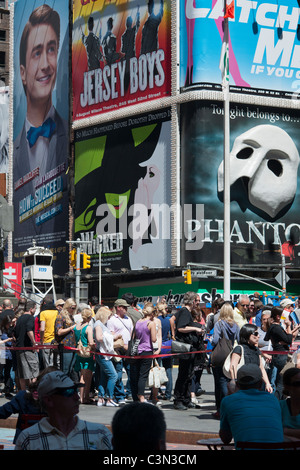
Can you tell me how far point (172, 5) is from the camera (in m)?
53.9

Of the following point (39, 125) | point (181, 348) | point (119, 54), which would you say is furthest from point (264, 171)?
point (181, 348)

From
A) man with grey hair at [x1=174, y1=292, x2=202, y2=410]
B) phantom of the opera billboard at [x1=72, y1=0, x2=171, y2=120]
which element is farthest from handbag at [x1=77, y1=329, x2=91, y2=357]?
phantom of the opera billboard at [x1=72, y1=0, x2=171, y2=120]

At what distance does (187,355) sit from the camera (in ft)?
Result: 54.4

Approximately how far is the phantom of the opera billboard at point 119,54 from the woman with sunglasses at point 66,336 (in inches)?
1483

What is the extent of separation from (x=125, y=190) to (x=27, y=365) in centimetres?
3910

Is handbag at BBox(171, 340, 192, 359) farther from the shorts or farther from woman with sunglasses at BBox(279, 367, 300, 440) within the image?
woman with sunglasses at BBox(279, 367, 300, 440)

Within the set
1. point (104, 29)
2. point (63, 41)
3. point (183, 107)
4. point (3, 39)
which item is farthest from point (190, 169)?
point (3, 39)

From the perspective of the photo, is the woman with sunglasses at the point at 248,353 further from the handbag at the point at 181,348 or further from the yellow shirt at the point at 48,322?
the yellow shirt at the point at 48,322

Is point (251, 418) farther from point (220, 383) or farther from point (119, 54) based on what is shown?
point (119, 54)

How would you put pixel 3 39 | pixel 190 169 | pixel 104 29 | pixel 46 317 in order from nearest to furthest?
pixel 46 317 → pixel 190 169 → pixel 104 29 → pixel 3 39

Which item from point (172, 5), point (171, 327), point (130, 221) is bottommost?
point (171, 327)

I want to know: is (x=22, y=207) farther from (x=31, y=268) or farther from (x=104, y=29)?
(x=104, y=29)

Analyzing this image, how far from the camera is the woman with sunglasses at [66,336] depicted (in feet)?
59.5

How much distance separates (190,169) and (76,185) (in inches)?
432
